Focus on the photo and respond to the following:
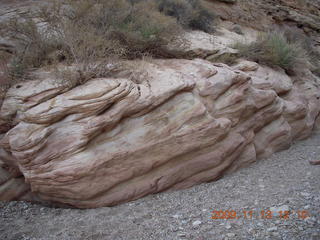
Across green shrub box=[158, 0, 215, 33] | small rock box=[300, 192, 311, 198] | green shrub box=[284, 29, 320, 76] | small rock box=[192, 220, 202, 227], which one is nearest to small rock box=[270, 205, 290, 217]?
small rock box=[300, 192, 311, 198]

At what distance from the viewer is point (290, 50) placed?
622cm

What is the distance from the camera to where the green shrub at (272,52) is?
5781 millimetres

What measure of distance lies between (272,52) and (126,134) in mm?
4337

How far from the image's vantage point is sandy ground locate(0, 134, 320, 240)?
8.33 feet

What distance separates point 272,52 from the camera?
5891 millimetres

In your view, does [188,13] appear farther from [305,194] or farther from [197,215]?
[197,215]

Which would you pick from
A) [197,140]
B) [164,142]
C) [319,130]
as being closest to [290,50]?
[319,130]

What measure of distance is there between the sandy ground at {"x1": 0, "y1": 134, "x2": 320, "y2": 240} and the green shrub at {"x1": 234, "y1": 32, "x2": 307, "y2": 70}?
2899 mm

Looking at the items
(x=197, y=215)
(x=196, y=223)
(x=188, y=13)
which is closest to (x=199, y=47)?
(x=188, y=13)

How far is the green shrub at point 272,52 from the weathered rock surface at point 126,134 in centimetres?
161

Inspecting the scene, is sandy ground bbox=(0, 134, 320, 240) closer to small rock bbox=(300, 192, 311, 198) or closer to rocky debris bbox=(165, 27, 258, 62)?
small rock bbox=(300, 192, 311, 198)

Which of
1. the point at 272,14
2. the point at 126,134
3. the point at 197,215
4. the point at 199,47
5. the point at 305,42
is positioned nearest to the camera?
the point at 197,215

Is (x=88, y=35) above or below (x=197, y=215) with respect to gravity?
above
